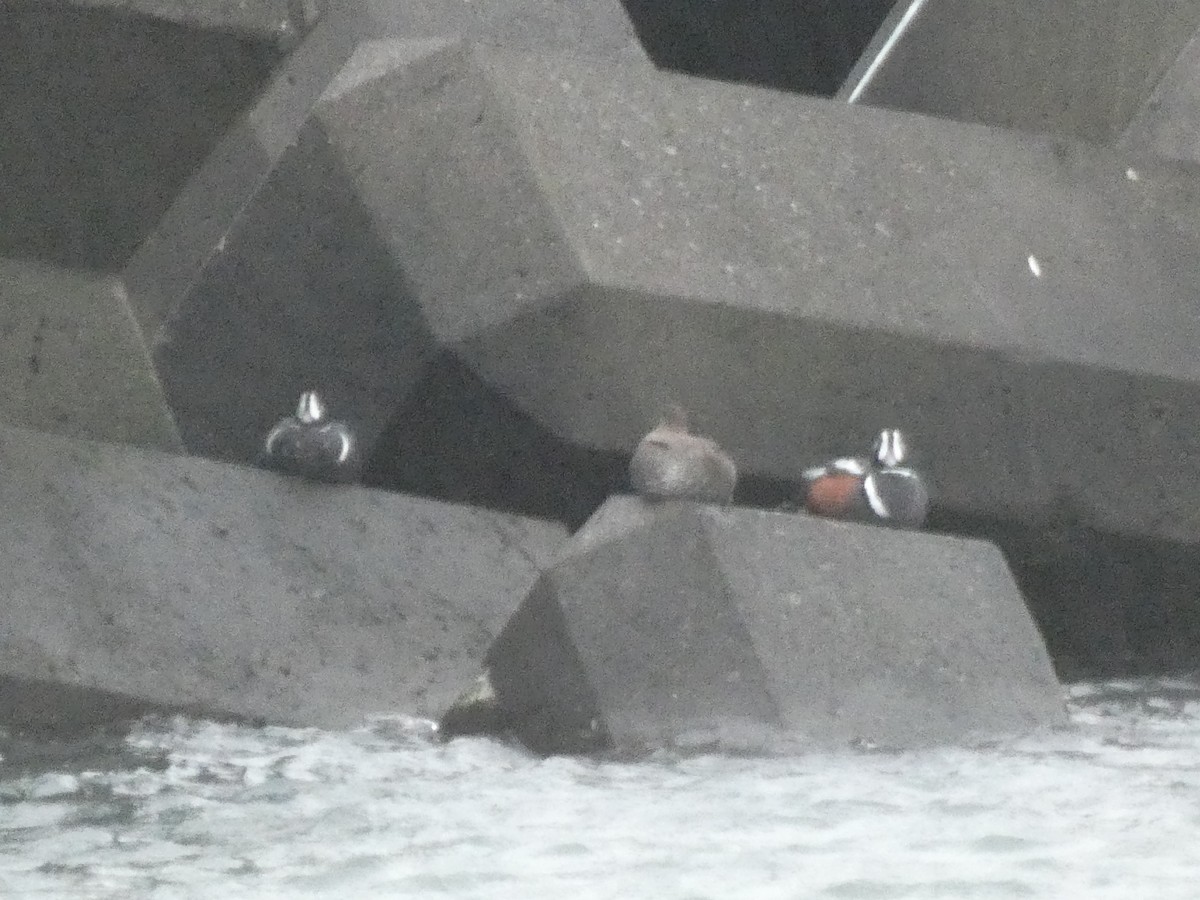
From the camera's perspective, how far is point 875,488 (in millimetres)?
8656

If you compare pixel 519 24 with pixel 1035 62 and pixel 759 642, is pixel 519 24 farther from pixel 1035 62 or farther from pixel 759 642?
pixel 759 642

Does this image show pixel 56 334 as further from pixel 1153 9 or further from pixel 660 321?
pixel 1153 9

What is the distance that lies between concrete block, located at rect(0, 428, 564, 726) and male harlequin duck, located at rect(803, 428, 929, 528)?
0.82 metres

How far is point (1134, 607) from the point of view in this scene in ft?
31.6

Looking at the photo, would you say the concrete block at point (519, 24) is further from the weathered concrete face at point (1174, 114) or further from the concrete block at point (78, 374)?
the weathered concrete face at point (1174, 114)

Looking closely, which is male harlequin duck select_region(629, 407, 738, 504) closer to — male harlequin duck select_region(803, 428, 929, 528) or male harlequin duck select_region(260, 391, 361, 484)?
male harlequin duck select_region(803, 428, 929, 528)

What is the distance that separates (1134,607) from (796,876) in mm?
3203

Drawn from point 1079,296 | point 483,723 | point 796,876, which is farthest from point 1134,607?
point 796,876

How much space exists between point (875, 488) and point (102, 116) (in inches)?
124

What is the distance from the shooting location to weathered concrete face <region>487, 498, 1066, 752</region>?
7543 millimetres

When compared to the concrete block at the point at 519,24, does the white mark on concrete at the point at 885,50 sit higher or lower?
higher

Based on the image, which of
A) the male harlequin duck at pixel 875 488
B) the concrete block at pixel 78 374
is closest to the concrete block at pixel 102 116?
the concrete block at pixel 78 374

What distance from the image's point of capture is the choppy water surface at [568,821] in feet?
21.8

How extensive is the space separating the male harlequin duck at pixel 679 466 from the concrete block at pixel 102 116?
230 centimetres
